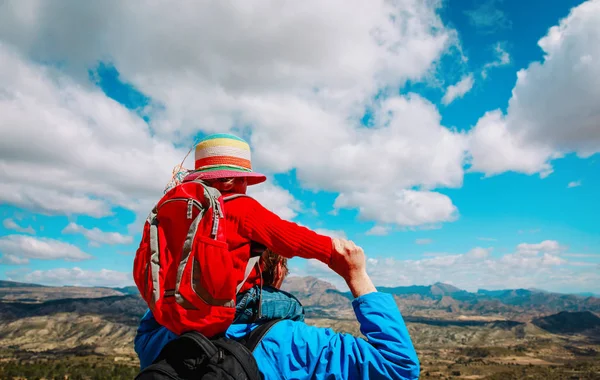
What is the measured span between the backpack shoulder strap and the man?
0.10 ft

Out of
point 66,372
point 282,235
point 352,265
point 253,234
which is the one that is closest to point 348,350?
point 352,265

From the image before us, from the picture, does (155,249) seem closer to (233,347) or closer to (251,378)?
(233,347)

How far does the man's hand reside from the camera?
3.23 meters

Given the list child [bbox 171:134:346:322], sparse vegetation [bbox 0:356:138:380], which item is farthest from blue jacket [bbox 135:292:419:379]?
sparse vegetation [bbox 0:356:138:380]

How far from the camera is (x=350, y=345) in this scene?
2963mm

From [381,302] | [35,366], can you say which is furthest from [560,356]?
[381,302]

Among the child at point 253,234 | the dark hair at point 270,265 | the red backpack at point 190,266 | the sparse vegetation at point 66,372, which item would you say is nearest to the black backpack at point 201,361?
the red backpack at point 190,266

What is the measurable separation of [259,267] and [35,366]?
11751 cm

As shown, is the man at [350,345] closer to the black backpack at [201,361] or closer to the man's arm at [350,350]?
the man's arm at [350,350]

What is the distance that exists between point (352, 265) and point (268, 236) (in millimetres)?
737

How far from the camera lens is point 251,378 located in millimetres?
2775

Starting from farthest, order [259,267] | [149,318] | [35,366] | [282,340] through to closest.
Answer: [35,366] → [149,318] → [259,267] → [282,340]

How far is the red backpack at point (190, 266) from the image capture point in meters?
2.86

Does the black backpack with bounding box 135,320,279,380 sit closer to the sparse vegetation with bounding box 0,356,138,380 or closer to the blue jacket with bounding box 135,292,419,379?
the blue jacket with bounding box 135,292,419,379
